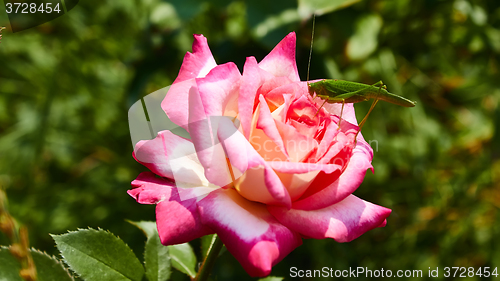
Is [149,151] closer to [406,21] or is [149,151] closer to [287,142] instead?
[287,142]

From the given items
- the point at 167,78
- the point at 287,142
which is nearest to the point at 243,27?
the point at 167,78
